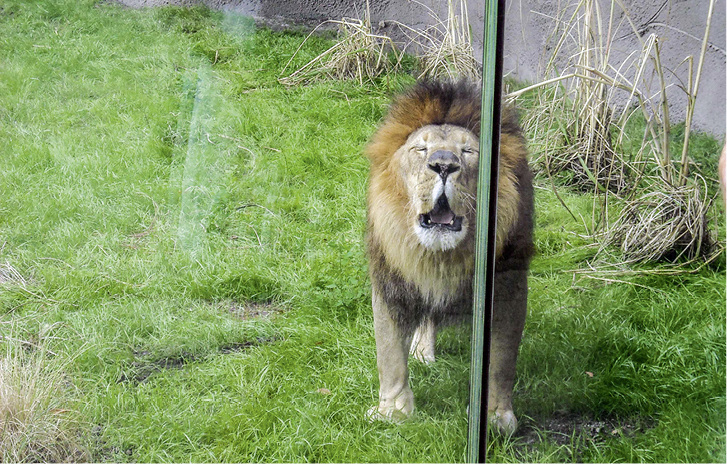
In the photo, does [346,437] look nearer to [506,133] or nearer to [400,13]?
[506,133]

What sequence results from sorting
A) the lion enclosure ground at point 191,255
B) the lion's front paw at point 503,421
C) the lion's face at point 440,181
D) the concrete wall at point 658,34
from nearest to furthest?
the concrete wall at point 658,34 < the lion's face at point 440,181 < the lion's front paw at point 503,421 < the lion enclosure ground at point 191,255

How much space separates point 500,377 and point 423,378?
0.19 m

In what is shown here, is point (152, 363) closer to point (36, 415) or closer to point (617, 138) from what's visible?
point (36, 415)

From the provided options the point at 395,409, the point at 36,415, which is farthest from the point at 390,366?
the point at 36,415

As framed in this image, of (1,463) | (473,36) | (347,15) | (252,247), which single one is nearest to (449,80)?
(473,36)

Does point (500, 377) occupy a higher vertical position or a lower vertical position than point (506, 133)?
lower

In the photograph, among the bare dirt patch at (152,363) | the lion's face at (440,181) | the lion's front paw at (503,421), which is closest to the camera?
the lion's face at (440,181)

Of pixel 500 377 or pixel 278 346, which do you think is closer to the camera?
pixel 500 377

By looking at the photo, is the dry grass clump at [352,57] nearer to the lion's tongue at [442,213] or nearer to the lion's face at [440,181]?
the lion's face at [440,181]

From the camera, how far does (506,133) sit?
4.39 feet

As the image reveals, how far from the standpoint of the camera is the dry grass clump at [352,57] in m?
1.48

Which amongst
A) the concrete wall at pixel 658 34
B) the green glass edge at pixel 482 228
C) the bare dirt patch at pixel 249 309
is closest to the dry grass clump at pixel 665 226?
the concrete wall at pixel 658 34

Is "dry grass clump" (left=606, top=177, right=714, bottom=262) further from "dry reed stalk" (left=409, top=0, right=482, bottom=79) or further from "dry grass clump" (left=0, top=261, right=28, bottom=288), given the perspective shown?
"dry grass clump" (left=0, top=261, right=28, bottom=288)

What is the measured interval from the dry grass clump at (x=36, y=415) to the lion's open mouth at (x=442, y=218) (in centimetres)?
101
